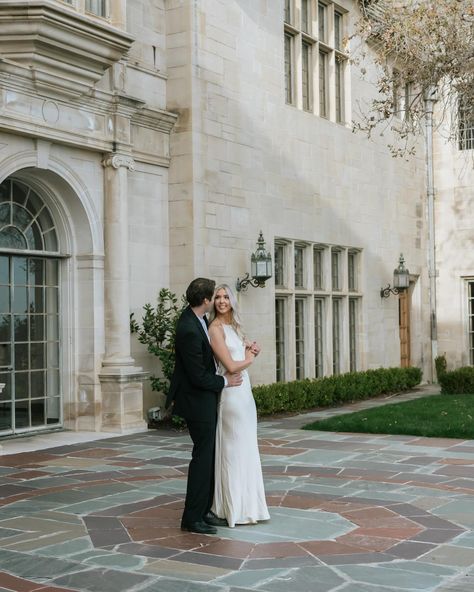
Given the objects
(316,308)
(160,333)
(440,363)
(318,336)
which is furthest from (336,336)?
(160,333)

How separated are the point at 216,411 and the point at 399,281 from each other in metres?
13.8

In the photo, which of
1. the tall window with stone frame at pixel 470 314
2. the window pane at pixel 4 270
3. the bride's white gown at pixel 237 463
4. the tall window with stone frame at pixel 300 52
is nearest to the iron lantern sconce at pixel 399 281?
the tall window with stone frame at pixel 470 314

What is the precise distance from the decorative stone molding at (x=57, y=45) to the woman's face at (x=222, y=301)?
561 centimetres

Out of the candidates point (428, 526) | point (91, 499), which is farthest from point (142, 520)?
point (428, 526)

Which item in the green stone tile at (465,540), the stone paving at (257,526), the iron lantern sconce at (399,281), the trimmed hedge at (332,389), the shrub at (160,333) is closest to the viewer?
the stone paving at (257,526)

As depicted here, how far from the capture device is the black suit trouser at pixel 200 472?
648 centimetres

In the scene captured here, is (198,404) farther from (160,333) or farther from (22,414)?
(160,333)

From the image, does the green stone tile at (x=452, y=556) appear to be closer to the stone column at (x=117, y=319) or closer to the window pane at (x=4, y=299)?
the stone column at (x=117, y=319)

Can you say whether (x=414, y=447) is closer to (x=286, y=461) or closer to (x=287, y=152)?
(x=286, y=461)

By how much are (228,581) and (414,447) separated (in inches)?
240

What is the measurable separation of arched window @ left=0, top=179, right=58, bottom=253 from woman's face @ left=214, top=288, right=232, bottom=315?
19.0 feet

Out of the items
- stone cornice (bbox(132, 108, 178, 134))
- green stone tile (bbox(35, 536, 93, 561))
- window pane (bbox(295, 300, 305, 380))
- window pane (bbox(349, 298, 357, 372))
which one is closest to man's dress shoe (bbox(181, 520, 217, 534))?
green stone tile (bbox(35, 536, 93, 561))

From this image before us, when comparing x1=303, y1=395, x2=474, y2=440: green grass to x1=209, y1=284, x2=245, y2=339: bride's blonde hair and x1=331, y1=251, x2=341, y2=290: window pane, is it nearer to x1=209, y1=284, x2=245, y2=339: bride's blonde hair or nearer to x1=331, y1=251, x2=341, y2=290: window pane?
x1=331, y1=251, x2=341, y2=290: window pane

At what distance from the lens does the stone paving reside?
209 inches
